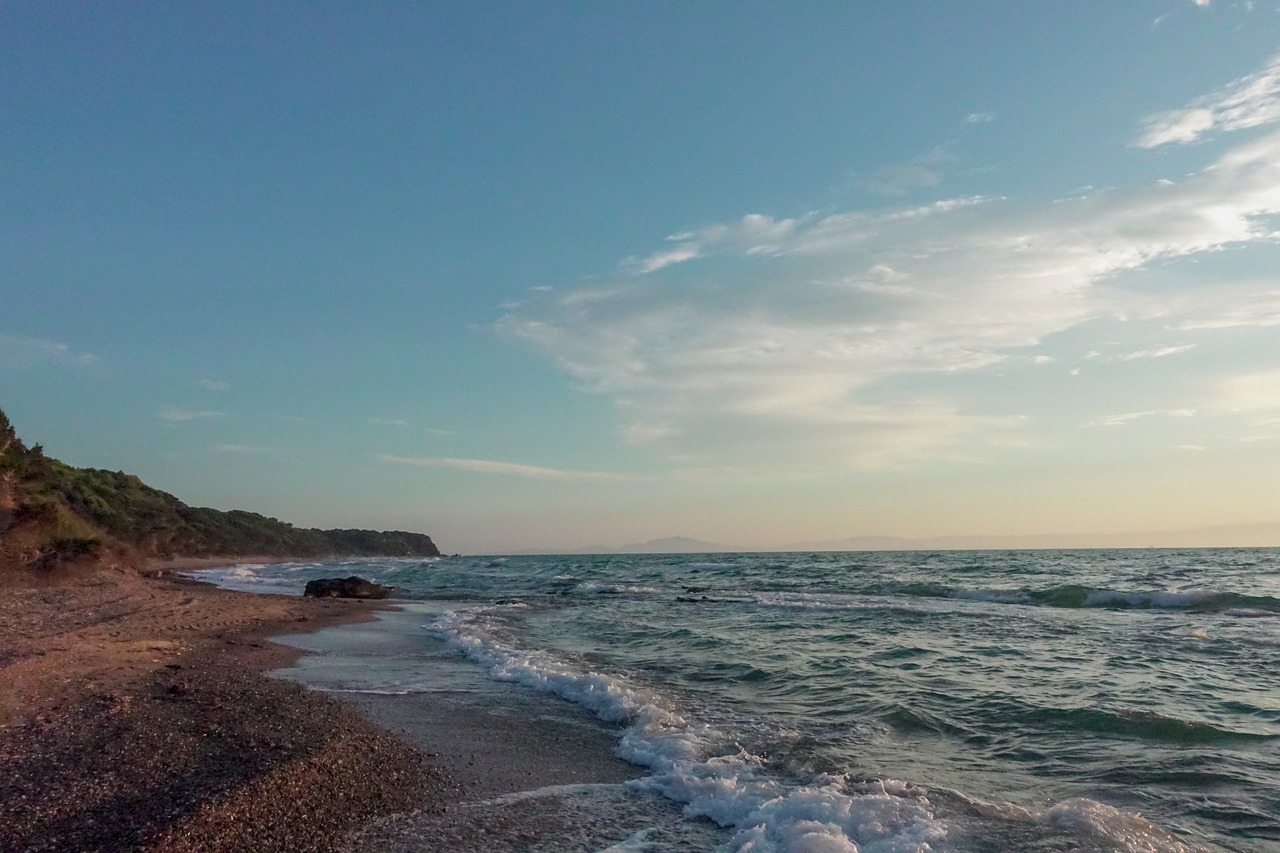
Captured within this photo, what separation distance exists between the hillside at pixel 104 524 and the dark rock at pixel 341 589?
726 cm

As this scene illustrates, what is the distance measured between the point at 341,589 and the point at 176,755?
86.8 ft

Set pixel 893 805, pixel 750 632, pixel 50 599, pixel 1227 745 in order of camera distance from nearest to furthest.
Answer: pixel 893 805 → pixel 1227 745 → pixel 50 599 → pixel 750 632

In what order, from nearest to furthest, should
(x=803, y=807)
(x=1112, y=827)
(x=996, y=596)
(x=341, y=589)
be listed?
(x=1112, y=827)
(x=803, y=807)
(x=996, y=596)
(x=341, y=589)

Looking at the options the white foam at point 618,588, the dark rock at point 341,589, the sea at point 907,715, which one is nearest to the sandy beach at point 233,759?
the sea at point 907,715

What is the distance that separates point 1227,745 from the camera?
845cm

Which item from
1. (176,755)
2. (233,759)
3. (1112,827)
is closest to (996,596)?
(1112,827)

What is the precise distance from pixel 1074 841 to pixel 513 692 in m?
7.63

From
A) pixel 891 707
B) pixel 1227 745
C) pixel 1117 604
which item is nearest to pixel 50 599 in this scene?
pixel 891 707

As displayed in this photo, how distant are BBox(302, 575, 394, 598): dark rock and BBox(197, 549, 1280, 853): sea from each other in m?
10.1

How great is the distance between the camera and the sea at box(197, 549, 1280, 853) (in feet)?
20.1

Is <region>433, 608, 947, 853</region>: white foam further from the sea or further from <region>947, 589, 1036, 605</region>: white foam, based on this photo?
<region>947, 589, 1036, 605</region>: white foam

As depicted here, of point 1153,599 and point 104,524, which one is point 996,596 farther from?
point 104,524

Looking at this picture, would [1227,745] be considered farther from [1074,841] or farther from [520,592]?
[520,592]

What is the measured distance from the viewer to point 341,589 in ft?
104
